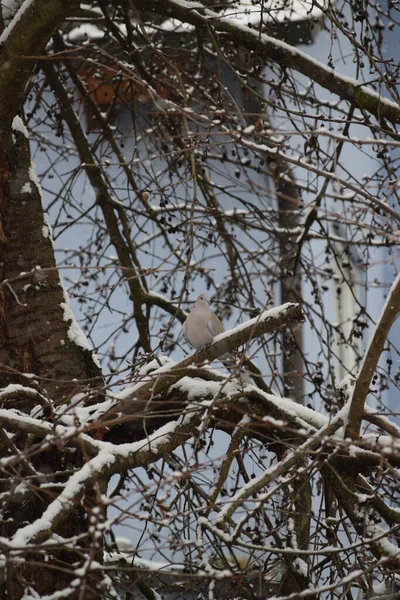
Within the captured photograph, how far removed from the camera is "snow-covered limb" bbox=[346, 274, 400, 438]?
2342 mm

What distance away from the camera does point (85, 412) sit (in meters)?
2.83

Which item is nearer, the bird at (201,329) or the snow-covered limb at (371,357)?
the snow-covered limb at (371,357)

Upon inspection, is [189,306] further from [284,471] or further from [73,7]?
[284,471]

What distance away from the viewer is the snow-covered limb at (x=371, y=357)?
7.68 feet

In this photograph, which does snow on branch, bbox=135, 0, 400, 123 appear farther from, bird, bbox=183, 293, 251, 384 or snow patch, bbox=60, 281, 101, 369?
snow patch, bbox=60, 281, 101, 369

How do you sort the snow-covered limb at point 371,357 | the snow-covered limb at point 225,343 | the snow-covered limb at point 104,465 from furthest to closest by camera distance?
the snow-covered limb at point 225,343, the snow-covered limb at point 371,357, the snow-covered limb at point 104,465

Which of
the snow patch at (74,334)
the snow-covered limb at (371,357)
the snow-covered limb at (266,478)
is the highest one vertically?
the snow patch at (74,334)

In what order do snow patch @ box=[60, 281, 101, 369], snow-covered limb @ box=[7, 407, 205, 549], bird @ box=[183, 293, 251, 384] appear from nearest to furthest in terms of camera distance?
snow-covered limb @ box=[7, 407, 205, 549] < bird @ box=[183, 293, 251, 384] < snow patch @ box=[60, 281, 101, 369]

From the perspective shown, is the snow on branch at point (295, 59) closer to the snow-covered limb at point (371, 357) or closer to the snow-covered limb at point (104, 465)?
the snow-covered limb at point (371, 357)

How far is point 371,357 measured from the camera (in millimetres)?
2439

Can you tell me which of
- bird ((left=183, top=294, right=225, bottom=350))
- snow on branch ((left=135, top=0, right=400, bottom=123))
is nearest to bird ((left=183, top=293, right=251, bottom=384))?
bird ((left=183, top=294, right=225, bottom=350))

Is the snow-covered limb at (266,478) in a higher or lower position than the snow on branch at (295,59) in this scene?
lower

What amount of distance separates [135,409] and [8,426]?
51cm

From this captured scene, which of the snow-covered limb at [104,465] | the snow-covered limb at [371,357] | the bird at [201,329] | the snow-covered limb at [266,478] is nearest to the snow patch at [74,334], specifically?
the bird at [201,329]
